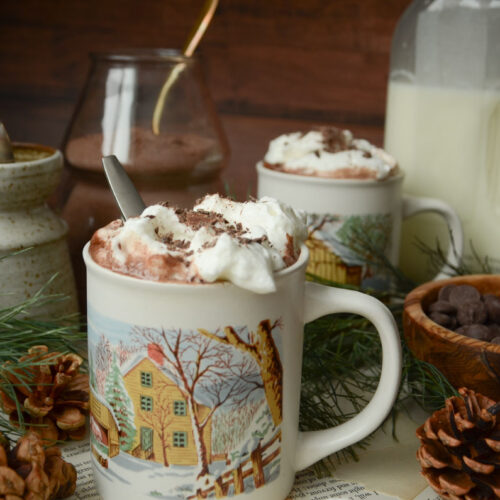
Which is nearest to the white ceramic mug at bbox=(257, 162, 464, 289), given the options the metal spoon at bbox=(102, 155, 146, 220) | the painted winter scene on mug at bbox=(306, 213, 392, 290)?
the painted winter scene on mug at bbox=(306, 213, 392, 290)

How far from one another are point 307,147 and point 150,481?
1.23 ft

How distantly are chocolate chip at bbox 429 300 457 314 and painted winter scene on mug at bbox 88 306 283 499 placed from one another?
0.17 m

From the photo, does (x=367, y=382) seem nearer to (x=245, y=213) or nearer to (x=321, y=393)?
(x=321, y=393)

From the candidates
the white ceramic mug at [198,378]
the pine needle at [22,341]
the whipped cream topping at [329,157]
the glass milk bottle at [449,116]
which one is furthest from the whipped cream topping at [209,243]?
the glass milk bottle at [449,116]

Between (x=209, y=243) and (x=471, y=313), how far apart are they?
0.24 m

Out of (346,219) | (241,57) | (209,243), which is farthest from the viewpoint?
(241,57)

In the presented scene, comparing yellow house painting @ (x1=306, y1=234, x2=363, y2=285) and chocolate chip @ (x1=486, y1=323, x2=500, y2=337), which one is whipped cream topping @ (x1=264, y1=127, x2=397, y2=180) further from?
chocolate chip @ (x1=486, y1=323, x2=500, y2=337)

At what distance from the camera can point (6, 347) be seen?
52 centimetres

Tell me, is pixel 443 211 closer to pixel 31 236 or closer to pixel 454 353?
pixel 454 353

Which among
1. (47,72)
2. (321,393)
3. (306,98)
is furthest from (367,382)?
(47,72)

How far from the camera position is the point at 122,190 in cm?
47

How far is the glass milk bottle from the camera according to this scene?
704 mm

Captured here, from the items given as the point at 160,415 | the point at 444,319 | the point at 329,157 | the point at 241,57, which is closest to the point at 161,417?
the point at 160,415

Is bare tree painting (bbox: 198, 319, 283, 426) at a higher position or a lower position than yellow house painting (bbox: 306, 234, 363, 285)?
higher
